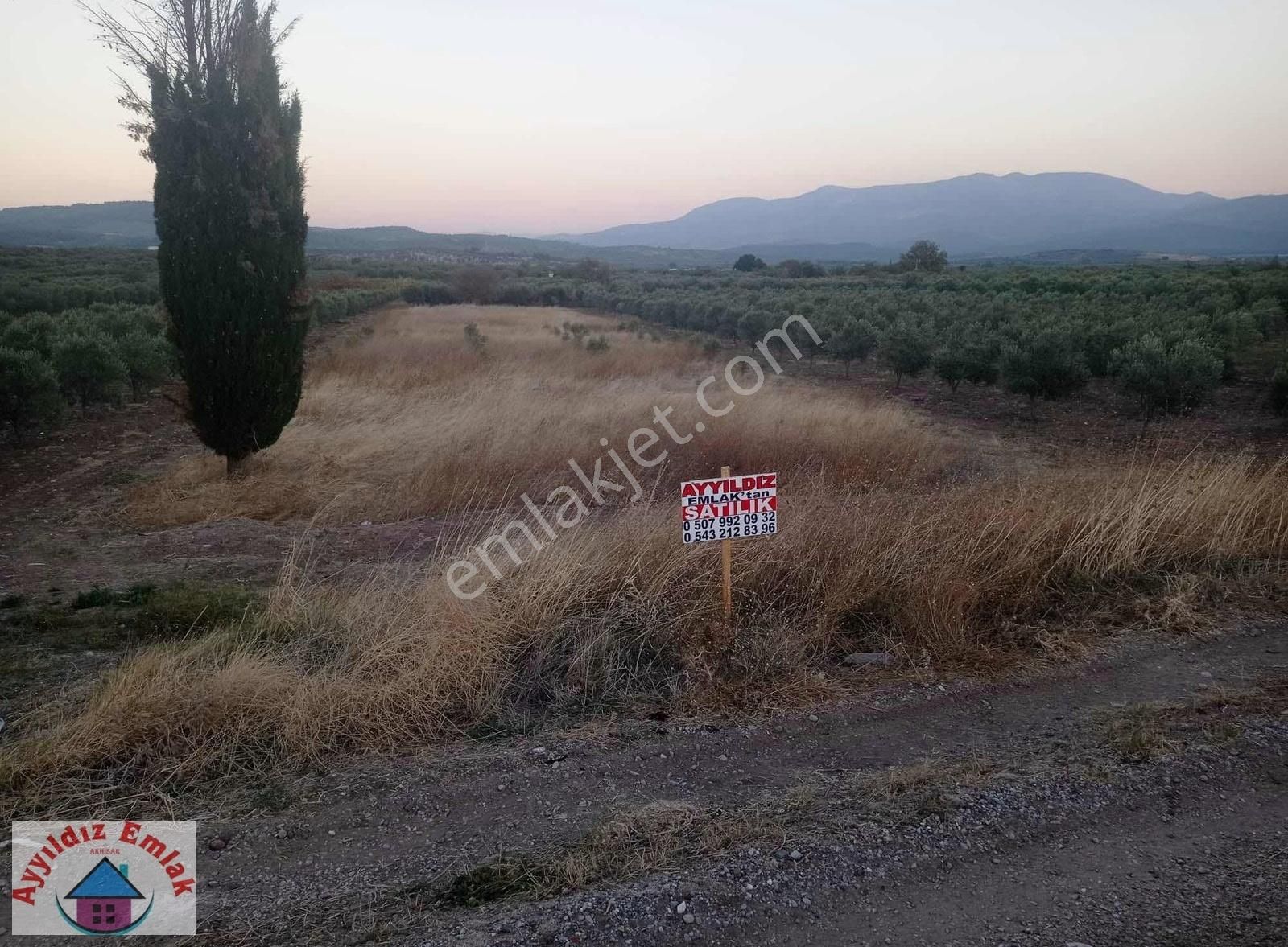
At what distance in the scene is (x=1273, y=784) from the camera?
Result: 12.0 feet

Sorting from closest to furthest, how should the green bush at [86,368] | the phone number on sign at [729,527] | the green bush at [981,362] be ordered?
the phone number on sign at [729,527] < the green bush at [86,368] < the green bush at [981,362]

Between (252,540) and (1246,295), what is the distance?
35147 millimetres

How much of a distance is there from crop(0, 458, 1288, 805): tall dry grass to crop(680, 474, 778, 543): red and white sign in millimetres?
584

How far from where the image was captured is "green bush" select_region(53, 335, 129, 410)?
1377 cm

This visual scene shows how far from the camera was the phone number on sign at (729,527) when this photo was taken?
4.89m

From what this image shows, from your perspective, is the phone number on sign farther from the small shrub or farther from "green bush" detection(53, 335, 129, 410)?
the small shrub

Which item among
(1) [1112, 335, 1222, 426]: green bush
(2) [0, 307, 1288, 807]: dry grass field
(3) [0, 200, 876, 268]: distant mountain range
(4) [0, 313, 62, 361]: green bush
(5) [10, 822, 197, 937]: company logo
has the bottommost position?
(5) [10, 822, 197, 937]: company logo

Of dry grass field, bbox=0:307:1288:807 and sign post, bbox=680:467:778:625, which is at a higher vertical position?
sign post, bbox=680:467:778:625

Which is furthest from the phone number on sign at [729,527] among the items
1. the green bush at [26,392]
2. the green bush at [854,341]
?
the green bush at [854,341]

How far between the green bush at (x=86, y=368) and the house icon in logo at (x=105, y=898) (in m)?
A: 13.2

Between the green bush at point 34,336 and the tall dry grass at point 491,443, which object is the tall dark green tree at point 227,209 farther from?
the green bush at point 34,336

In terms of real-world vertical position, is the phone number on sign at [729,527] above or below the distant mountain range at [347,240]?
below

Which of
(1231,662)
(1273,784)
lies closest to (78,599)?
(1273,784)

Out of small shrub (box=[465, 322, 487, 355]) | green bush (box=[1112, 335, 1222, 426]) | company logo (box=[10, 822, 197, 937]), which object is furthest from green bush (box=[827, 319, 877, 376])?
company logo (box=[10, 822, 197, 937])
